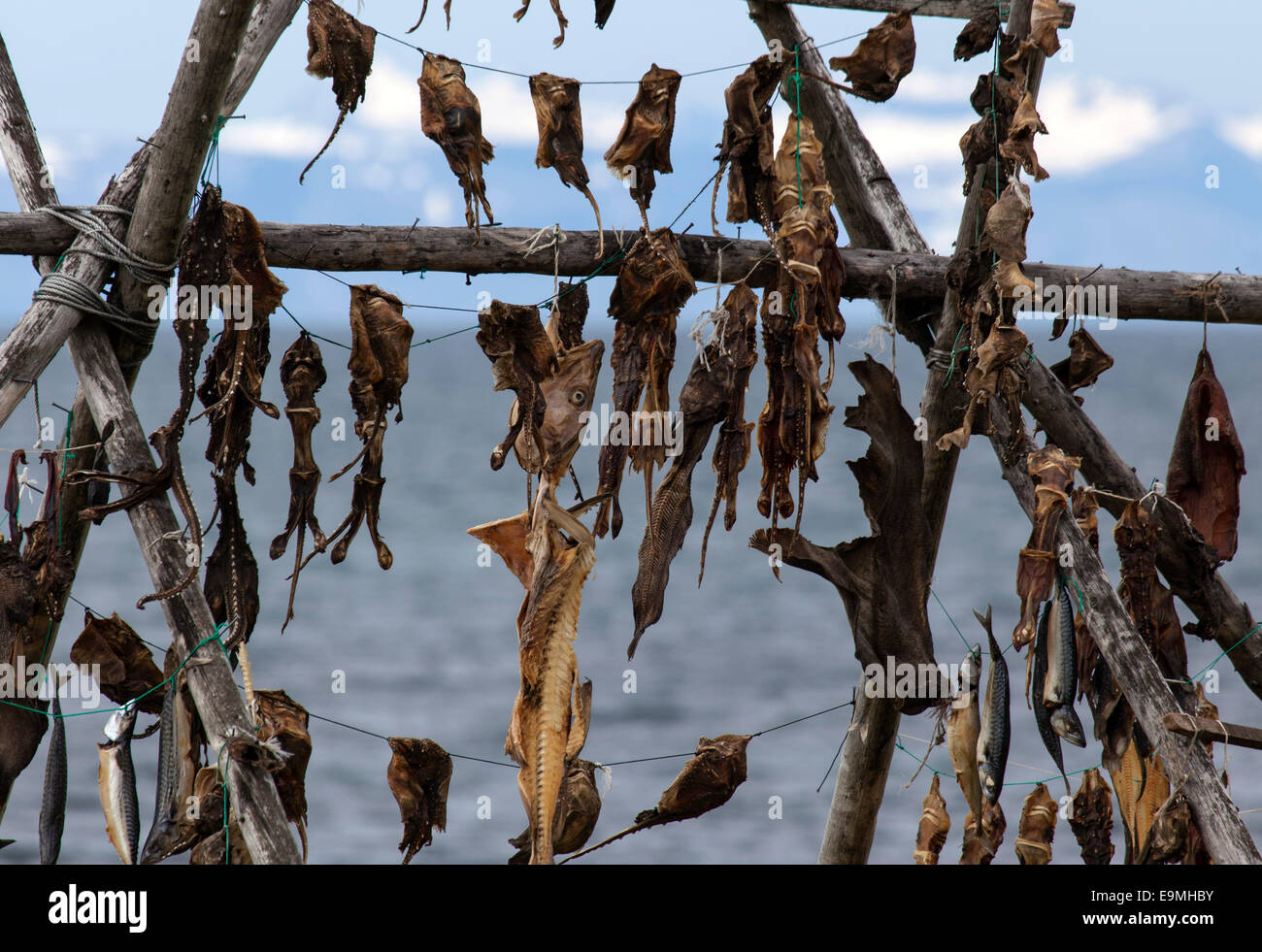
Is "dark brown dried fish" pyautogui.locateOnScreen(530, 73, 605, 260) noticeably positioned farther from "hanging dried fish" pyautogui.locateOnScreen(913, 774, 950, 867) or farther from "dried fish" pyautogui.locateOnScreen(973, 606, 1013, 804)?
"hanging dried fish" pyautogui.locateOnScreen(913, 774, 950, 867)

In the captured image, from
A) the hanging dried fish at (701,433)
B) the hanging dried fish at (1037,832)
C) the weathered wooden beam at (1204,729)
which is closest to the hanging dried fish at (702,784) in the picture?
the hanging dried fish at (701,433)

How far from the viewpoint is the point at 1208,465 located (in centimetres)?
447

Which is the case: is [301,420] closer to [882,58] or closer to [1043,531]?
[882,58]

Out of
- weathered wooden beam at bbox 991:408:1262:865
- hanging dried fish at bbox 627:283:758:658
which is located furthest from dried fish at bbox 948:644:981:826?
hanging dried fish at bbox 627:283:758:658

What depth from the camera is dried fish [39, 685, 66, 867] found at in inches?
149

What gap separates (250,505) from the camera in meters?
25.3

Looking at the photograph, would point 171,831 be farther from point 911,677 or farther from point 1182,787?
point 1182,787

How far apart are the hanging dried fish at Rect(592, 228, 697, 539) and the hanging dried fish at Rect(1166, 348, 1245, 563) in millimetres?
2129

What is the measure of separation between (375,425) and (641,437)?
0.79m

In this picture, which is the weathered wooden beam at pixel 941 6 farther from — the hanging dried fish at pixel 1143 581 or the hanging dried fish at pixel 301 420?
the hanging dried fish at pixel 301 420

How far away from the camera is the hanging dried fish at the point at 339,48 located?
139 inches

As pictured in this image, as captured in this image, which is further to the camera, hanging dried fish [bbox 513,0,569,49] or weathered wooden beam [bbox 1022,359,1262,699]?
weathered wooden beam [bbox 1022,359,1262,699]
